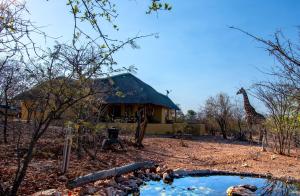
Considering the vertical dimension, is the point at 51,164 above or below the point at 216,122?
below

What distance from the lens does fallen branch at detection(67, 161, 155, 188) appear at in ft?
21.6

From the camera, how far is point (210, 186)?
8734 mm

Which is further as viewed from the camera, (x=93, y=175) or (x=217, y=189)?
(x=217, y=189)

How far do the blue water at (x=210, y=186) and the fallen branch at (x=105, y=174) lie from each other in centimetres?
57

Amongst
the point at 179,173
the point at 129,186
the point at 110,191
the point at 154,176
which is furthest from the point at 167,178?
the point at 110,191

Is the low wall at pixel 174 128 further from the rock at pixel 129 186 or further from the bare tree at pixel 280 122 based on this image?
the rock at pixel 129 186

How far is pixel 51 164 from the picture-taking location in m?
8.84

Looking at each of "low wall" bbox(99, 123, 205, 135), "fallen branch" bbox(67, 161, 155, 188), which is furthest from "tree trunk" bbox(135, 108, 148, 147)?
"low wall" bbox(99, 123, 205, 135)

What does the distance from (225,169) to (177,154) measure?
11.3ft

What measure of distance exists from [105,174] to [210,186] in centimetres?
256

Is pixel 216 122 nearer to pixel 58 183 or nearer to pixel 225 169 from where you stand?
pixel 225 169

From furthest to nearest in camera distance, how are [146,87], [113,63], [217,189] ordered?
1. [146,87]
2. [217,189]
3. [113,63]

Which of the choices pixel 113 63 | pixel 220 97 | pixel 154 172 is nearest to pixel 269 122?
pixel 154 172

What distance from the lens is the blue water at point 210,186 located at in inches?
318
